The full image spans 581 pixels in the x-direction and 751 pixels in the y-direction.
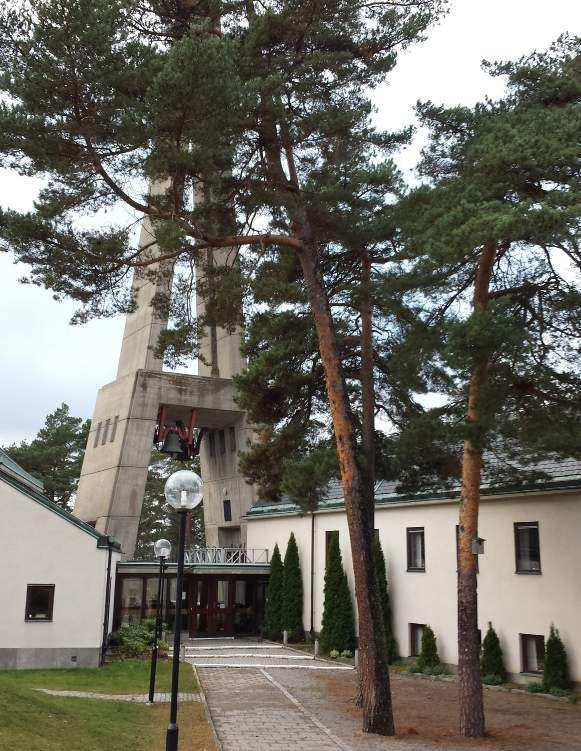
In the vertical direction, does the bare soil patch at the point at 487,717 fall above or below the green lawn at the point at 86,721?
below

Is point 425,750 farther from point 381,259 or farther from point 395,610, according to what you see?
point 395,610

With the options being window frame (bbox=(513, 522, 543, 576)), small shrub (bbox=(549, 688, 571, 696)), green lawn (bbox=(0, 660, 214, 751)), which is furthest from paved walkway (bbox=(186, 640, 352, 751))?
window frame (bbox=(513, 522, 543, 576))

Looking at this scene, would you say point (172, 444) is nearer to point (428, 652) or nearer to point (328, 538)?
point (428, 652)

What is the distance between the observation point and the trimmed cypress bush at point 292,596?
2675 centimetres

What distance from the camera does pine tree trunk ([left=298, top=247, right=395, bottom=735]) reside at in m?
12.3

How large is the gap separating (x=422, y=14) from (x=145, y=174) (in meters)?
5.62

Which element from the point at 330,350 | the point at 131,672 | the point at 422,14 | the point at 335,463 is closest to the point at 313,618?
the point at 131,672

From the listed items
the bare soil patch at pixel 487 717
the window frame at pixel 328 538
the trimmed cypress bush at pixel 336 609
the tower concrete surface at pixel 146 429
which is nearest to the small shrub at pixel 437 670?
the bare soil patch at pixel 487 717

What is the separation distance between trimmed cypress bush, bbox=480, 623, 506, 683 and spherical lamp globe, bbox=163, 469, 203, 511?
39.5ft

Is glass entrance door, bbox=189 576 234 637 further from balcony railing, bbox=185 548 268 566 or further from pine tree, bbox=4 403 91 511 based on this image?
pine tree, bbox=4 403 91 511

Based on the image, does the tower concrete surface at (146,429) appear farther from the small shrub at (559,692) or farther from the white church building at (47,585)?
the small shrub at (559,692)

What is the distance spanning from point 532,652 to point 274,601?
12.0 metres

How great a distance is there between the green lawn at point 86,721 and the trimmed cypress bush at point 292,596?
10.5m

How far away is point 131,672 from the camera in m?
18.5
